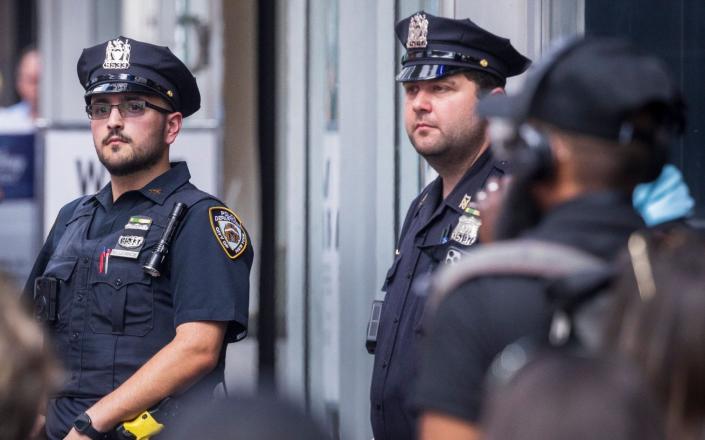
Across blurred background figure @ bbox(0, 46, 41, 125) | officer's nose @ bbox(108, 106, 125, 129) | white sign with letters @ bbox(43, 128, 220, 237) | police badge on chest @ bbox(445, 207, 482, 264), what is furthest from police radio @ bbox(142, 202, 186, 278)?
blurred background figure @ bbox(0, 46, 41, 125)

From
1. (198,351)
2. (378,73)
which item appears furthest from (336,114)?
(198,351)

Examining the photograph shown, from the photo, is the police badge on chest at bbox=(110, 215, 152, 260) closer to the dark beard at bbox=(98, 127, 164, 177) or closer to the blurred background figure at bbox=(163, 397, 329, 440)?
the dark beard at bbox=(98, 127, 164, 177)

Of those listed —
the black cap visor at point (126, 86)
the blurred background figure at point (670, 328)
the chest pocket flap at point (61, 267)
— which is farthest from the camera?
the black cap visor at point (126, 86)

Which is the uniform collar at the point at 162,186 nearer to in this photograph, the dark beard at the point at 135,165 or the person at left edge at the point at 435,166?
the dark beard at the point at 135,165

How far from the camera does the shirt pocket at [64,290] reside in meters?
3.93

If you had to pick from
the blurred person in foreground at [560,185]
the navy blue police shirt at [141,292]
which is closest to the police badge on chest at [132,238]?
the navy blue police shirt at [141,292]

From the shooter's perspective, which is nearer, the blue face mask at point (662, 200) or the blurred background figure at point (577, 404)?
the blurred background figure at point (577, 404)

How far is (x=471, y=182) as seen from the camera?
3.67 metres

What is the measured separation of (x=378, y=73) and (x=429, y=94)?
60.0 inches

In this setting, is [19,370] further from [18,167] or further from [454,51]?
[18,167]

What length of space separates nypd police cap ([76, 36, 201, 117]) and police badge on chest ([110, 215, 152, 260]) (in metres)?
0.43

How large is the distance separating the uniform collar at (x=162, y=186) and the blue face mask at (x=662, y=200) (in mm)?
1473

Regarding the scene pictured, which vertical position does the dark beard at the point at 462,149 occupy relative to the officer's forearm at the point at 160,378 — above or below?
above

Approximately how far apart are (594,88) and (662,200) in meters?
1.29
